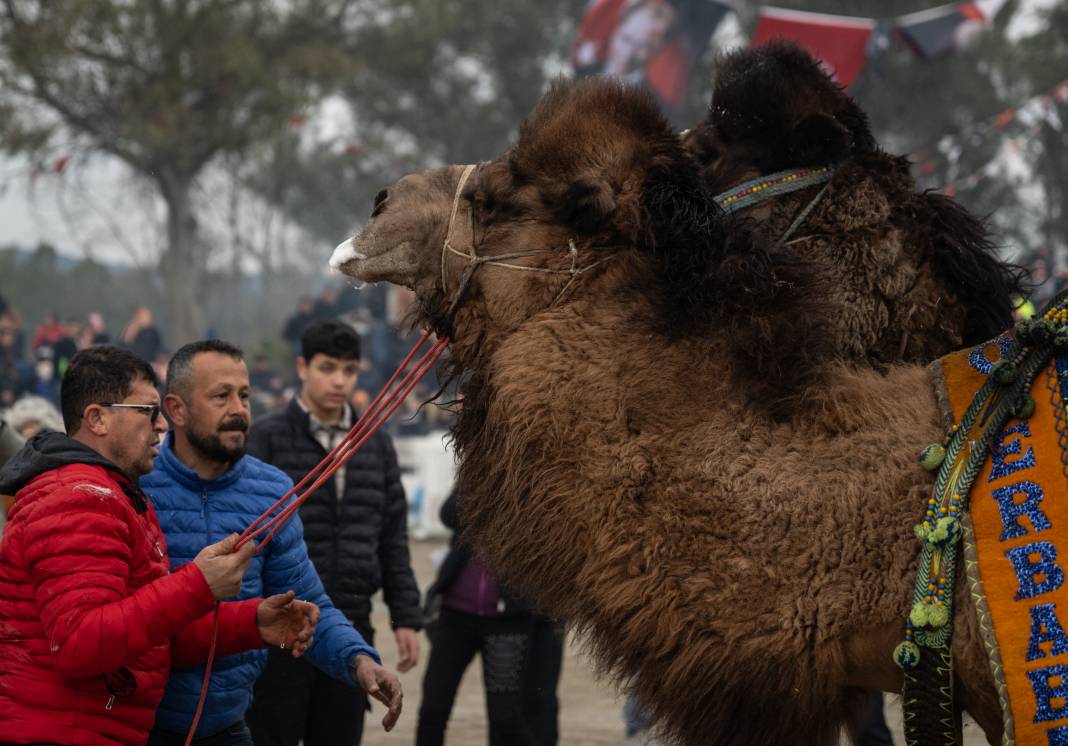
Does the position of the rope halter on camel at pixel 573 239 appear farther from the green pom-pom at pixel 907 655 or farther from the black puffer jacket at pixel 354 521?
the black puffer jacket at pixel 354 521

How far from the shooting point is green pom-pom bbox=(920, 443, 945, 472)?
2.84 metres

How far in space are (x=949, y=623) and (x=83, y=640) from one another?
204cm

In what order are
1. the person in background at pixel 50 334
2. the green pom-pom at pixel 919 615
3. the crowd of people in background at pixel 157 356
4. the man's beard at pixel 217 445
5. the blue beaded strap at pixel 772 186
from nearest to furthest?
the green pom-pom at pixel 919 615 → the blue beaded strap at pixel 772 186 → the man's beard at pixel 217 445 → the crowd of people in background at pixel 157 356 → the person in background at pixel 50 334

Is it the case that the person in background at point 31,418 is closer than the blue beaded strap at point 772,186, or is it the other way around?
the blue beaded strap at point 772,186

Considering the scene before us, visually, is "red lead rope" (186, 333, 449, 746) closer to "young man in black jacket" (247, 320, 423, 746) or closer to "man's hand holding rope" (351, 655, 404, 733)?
"man's hand holding rope" (351, 655, 404, 733)

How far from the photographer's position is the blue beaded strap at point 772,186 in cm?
389

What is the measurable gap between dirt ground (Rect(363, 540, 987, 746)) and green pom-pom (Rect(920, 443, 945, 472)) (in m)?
4.60

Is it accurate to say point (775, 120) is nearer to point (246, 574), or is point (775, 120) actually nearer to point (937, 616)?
point (937, 616)

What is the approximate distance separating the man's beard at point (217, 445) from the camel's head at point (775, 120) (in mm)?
1826

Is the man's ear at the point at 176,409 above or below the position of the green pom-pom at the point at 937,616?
above

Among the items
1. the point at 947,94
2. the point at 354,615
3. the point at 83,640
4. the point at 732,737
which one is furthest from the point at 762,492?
the point at 947,94

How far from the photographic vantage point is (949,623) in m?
2.70

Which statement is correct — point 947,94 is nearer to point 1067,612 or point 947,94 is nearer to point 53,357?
point 53,357

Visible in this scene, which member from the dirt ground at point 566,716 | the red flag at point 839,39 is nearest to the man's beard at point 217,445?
the dirt ground at point 566,716
